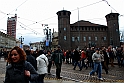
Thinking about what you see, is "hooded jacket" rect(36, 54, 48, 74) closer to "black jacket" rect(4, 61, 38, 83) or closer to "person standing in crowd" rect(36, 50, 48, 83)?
"person standing in crowd" rect(36, 50, 48, 83)

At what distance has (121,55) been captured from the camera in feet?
55.6

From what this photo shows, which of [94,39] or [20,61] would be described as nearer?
[20,61]

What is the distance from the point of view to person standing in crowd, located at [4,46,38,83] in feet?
8.81

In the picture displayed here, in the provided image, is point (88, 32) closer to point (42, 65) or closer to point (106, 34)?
point (106, 34)

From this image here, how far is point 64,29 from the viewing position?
73000 mm

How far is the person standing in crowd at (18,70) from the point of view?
269 centimetres

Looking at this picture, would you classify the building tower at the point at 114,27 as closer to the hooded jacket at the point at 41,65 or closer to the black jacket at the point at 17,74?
the hooded jacket at the point at 41,65

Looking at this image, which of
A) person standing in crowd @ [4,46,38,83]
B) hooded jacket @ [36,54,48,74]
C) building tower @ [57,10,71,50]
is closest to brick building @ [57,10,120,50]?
building tower @ [57,10,71,50]

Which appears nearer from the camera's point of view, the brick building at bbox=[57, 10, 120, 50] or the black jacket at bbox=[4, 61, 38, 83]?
the black jacket at bbox=[4, 61, 38, 83]

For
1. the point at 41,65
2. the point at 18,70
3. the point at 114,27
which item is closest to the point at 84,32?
the point at 114,27

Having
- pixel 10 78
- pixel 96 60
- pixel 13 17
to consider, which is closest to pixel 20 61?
pixel 10 78

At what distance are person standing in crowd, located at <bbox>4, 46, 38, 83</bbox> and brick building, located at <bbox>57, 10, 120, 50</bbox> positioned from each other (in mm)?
67117

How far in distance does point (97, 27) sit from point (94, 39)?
6.22 m

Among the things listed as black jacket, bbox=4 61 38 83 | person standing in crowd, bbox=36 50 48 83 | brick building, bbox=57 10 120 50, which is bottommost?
person standing in crowd, bbox=36 50 48 83
